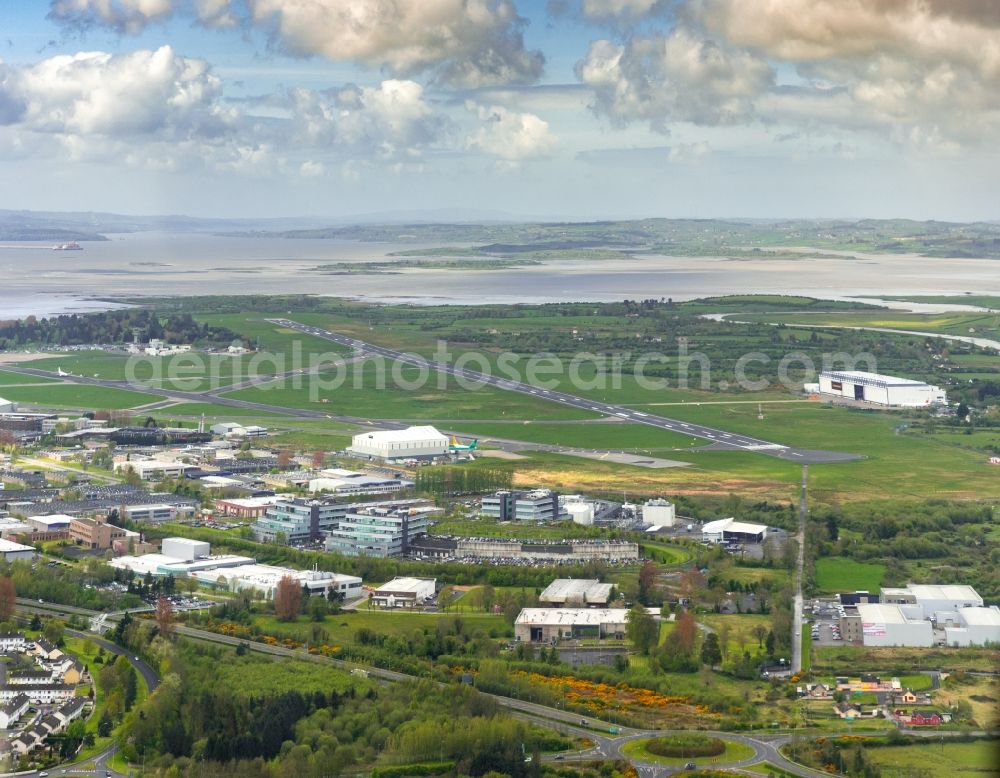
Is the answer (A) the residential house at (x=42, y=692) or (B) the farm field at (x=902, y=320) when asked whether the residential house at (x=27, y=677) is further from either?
(B) the farm field at (x=902, y=320)

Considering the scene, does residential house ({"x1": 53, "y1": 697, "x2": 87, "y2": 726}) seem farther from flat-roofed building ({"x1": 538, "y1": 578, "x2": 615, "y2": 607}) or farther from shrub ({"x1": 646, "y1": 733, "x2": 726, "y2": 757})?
flat-roofed building ({"x1": 538, "y1": 578, "x2": 615, "y2": 607})

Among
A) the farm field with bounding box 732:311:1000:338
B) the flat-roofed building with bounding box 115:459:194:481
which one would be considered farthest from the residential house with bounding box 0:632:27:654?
the farm field with bounding box 732:311:1000:338

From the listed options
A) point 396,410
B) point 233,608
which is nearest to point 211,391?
point 396,410

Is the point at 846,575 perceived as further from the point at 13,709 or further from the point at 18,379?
the point at 18,379

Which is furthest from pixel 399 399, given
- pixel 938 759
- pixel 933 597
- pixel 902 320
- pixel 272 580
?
pixel 902 320

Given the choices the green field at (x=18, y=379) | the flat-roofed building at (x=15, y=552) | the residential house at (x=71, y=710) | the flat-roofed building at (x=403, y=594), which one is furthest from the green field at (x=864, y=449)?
the green field at (x=18, y=379)

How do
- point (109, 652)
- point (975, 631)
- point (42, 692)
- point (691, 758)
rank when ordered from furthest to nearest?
point (975, 631) < point (109, 652) < point (42, 692) < point (691, 758)

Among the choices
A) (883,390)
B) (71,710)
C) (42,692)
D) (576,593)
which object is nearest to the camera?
(71,710)
